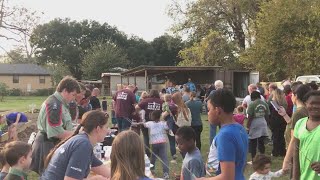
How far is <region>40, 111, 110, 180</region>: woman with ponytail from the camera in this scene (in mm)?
3867

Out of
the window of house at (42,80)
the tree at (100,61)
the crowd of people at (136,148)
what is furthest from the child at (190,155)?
the window of house at (42,80)

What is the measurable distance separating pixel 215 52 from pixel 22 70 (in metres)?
43.6

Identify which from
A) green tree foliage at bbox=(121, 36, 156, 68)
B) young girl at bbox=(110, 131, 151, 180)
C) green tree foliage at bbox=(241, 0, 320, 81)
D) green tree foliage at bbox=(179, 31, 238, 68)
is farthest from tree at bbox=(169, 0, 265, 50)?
young girl at bbox=(110, 131, 151, 180)

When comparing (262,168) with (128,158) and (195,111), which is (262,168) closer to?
(128,158)

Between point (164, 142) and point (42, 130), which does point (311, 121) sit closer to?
point (42, 130)

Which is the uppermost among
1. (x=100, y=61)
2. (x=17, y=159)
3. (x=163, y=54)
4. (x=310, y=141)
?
(x=163, y=54)

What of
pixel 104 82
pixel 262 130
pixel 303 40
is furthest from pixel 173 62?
pixel 262 130

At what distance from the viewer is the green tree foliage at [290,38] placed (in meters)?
26.5

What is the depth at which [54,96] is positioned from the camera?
5.53m

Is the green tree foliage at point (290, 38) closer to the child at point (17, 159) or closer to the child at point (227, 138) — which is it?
the child at point (17, 159)

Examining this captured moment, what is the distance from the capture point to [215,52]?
134 feet

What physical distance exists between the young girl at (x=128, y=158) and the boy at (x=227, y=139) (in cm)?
59

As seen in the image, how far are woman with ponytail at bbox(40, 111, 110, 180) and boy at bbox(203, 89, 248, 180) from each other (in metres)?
1.10

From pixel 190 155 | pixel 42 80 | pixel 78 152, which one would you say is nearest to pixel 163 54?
pixel 42 80
